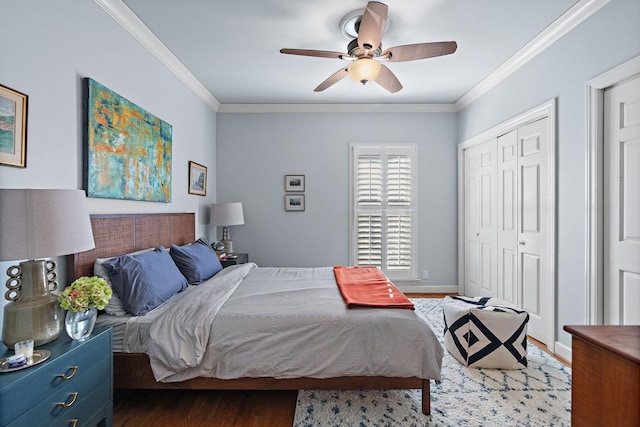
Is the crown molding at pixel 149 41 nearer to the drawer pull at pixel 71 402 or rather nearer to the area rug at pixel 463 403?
the drawer pull at pixel 71 402

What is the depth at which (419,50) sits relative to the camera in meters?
2.39

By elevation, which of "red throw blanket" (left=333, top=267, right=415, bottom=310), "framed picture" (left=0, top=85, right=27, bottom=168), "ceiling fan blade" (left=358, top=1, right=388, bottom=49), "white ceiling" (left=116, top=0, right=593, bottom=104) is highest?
"white ceiling" (left=116, top=0, right=593, bottom=104)

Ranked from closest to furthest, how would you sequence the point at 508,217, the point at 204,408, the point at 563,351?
1. the point at 204,408
2. the point at 563,351
3. the point at 508,217

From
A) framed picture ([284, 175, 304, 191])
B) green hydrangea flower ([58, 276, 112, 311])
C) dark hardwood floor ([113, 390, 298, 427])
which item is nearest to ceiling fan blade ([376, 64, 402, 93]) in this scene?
framed picture ([284, 175, 304, 191])

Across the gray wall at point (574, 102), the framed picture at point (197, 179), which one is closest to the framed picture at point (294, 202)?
the framed picture at point (197, 179)

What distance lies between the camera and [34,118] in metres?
1.78

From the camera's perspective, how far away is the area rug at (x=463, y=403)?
6.51ft

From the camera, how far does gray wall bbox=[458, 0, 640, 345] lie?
2279 mm

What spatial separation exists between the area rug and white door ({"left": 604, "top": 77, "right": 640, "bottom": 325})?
684 millimetres

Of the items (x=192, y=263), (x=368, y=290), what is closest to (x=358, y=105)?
(x=368, y=290)

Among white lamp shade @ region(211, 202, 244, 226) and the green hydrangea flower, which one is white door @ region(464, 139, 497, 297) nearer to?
white lamp shade @ region(211, 202, 244, 226)

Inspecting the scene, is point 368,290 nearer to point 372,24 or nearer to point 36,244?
point 372,24

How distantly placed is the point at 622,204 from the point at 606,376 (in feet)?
5.77

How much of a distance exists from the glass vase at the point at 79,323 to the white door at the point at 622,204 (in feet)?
10.3
